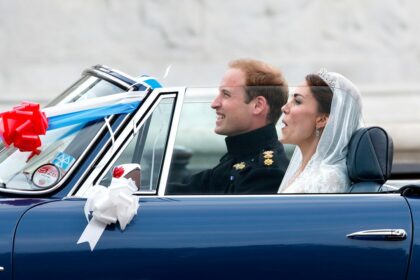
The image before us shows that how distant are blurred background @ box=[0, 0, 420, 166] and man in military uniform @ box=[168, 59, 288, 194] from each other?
10.9 meters

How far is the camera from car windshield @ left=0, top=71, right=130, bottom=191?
4594 mm

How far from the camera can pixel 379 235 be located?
14.0ft

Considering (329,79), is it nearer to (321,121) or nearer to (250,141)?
(321,121)

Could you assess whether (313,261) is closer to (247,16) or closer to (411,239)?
(411,239)

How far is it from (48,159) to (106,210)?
1.58ft

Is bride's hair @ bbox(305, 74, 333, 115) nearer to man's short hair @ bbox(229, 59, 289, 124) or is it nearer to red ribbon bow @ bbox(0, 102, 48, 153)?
man's short hair @ bbox(229, 59, 289, 124)

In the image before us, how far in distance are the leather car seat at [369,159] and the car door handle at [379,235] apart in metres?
0.37

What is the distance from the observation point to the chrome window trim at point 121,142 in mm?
4570

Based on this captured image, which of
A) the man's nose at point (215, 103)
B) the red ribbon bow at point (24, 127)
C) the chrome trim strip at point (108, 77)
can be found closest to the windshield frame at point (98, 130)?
the chrome trim strip at point (108, 77)

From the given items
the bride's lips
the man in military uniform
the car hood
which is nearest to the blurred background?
the man in military uniform

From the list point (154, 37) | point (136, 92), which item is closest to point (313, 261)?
point (136, 92)

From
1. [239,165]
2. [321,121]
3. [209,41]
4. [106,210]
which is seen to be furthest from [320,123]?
[209,41]

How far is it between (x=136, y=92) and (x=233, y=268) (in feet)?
2.95

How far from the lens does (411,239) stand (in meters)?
4.28
